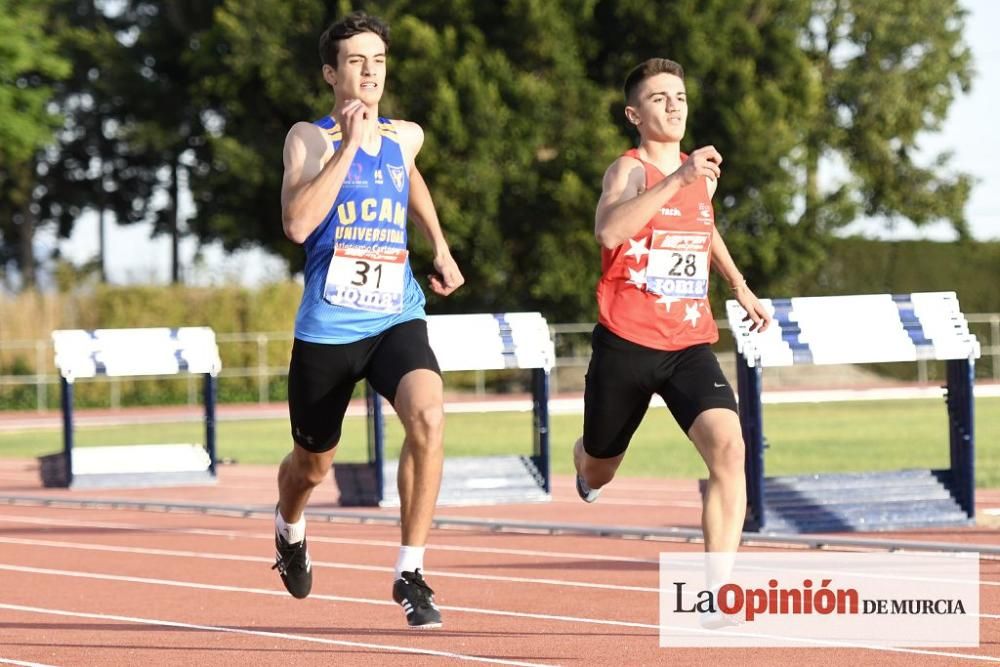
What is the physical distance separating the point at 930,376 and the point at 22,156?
2243 centimetres

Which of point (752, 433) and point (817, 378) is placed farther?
point (817, 378)

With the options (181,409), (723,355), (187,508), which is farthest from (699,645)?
(723,355)

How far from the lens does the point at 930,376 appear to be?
43844mm

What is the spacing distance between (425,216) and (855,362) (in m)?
5.15

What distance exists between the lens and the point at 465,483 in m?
14.5

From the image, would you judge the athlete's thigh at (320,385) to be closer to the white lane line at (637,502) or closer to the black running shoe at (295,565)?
the black running shoe at (295,565)

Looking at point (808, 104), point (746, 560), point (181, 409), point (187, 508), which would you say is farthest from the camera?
point (808, 104)

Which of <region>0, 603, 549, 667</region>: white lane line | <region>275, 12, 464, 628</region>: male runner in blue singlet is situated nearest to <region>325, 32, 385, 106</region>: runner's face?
<region>275, 12, 464, 628</region>: male runner in blue singlet

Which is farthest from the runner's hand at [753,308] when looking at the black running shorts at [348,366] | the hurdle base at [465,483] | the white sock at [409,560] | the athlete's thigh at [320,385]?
the hurdle base at [465,483]

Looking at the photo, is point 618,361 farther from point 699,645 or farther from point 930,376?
point 930,376

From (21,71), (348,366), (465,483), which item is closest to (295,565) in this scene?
(348,366)

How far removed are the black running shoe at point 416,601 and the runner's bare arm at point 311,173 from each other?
1311mm

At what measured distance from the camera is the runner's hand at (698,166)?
649 cm

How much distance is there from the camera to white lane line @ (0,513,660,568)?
1014cm
